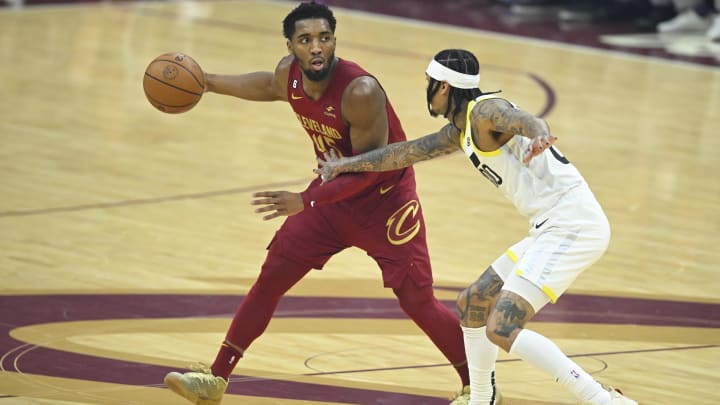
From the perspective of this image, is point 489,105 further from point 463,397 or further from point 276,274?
point 463,397

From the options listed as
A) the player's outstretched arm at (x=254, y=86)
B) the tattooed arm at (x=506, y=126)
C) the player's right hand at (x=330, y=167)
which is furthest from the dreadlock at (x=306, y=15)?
the tattooed arm at (x=506, y=126)

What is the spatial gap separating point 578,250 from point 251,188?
5194 millimetres

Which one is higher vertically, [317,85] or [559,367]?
[317,85]

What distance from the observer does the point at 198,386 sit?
5.84m

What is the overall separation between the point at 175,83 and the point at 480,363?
1.96 meters

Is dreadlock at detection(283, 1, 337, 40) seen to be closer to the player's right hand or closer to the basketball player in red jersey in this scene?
the basketball player in red jersey

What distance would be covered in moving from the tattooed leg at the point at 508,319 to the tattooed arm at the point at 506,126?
1.88 feet

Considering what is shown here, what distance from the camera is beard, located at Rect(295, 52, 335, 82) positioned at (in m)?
5.80

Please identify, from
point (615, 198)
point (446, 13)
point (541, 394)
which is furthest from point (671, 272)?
point (446, 13)

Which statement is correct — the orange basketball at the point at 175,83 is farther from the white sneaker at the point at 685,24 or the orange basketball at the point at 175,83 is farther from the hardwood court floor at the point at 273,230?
the white sneaker at the point at 685,24

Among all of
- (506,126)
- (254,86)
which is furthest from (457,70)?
(254,86)

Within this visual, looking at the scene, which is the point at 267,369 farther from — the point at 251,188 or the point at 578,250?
the point at 251,188

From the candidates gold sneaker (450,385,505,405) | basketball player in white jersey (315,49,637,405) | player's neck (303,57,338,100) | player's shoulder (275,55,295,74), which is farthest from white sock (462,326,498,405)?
player's shoulder (275,55,295,74)

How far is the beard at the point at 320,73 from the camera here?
5801mm
